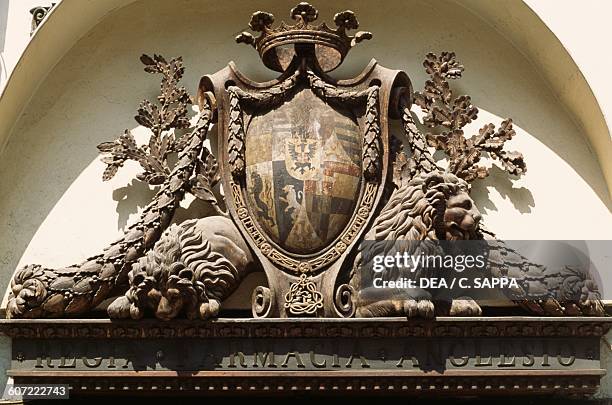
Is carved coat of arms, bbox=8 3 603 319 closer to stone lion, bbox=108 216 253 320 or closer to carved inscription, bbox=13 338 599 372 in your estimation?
stone lion, bbox=108 216 253 320

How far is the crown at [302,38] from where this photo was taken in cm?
722

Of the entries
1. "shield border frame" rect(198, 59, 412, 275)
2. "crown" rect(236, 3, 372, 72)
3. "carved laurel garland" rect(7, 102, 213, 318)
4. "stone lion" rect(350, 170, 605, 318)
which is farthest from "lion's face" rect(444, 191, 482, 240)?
"carved laurel garland" rect(7, 102, 213, 318)

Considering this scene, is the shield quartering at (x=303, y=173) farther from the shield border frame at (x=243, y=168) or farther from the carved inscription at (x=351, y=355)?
the carved inscription at (x=351, y=355)

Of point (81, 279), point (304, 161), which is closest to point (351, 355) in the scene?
point (304, 161)

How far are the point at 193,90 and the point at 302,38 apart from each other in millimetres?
804

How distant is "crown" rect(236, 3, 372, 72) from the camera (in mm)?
7219

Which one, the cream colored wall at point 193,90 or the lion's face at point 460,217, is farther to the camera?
the cream colored wall at point 193,90

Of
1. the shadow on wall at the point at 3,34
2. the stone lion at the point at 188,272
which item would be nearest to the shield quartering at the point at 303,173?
the stone lion at the point at 188,272

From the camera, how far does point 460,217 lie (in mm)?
6852

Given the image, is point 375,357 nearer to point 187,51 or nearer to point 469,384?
point 469,384

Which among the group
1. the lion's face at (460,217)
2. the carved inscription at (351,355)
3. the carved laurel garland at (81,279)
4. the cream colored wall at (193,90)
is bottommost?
the carved inscription at (351,355)

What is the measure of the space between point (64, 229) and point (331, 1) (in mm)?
2028

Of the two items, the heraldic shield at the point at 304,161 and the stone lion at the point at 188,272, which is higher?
the heraldic shield at the point at 304,161

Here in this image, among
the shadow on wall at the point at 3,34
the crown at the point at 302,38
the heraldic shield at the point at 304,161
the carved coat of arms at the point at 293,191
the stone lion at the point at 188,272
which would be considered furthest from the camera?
the shadow on wall at the point at 3,34
